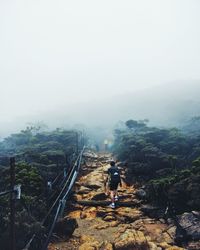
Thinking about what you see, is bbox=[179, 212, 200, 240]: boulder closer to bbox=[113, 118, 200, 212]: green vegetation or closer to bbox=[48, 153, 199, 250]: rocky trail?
bbox=[48, 153, 199, 250]: rocky trail

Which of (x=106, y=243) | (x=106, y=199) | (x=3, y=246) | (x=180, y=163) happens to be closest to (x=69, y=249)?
(x=106, y=243)

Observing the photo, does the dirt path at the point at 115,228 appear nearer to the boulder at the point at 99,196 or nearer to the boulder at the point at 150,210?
the boulder at the point at 99,196

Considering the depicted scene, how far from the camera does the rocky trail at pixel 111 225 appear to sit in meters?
9.62

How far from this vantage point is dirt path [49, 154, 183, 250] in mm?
9570

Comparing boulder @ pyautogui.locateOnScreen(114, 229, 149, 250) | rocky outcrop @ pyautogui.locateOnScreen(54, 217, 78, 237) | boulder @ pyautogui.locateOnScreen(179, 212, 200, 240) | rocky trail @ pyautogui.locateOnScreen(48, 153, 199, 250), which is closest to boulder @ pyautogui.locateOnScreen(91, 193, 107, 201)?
rocky trail @ pyautogui.locateOnScreen(48, 153, 199, 250)

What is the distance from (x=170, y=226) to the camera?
1109 centimetres

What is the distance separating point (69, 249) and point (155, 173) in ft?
30.0

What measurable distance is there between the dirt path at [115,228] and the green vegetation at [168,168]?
128cm

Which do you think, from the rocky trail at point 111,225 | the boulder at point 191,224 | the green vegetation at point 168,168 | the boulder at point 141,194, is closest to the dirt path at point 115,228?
the rocky trail at point 111,225

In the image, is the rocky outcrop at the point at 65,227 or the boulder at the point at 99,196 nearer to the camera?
the rocky outcrop at the point at 65,227

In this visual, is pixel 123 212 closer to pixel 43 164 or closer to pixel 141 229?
pixel 141 229

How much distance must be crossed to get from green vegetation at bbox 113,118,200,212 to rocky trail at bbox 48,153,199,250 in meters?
1.18

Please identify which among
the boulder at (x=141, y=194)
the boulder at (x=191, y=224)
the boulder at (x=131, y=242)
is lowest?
the boulder at (x=141, y=194)

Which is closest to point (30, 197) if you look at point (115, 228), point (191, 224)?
point (115, 228)
